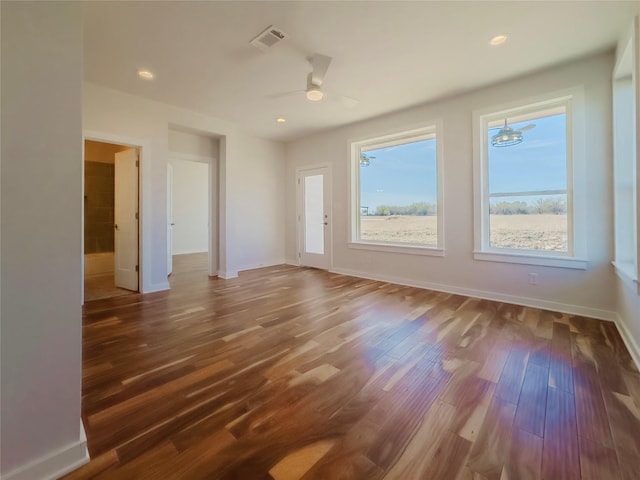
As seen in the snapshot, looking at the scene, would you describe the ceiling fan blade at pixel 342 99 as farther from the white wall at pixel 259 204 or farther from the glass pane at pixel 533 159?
the white wall at pixel 259 204

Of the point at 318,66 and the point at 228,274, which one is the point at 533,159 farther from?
the point at 228,274

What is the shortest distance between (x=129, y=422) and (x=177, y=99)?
4018 millimetres

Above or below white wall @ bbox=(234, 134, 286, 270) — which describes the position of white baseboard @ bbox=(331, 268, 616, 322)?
below

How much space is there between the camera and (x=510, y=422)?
1.42 metres

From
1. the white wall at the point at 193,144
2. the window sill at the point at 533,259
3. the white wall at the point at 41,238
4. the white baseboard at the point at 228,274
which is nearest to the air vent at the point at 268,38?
the white wall at the point at 41,238

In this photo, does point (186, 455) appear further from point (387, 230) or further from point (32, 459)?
point (387, 230)

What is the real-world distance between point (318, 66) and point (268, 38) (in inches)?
22.0

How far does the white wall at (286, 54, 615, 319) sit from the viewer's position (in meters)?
2.82

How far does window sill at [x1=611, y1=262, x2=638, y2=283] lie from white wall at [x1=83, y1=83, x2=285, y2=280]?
5.04m

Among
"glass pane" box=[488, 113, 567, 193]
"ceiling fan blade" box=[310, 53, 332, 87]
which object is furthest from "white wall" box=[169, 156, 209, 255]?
"glass pane" box=[488, 113, 567, 193]

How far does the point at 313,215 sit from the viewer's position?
19.0 feet

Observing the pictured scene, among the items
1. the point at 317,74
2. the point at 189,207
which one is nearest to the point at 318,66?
the point at 317,74

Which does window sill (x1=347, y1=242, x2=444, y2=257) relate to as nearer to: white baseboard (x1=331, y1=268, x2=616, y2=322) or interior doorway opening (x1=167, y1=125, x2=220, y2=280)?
white baseboard (x1=331, y1=268, x2=616, y2=322)

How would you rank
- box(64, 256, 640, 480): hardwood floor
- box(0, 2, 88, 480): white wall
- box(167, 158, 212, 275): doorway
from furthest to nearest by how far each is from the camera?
box(167, 158, 212, 275): doorway < box(64, 256, 640, 480): hardwood floor < box(0, 2, 88, 480): white wall
